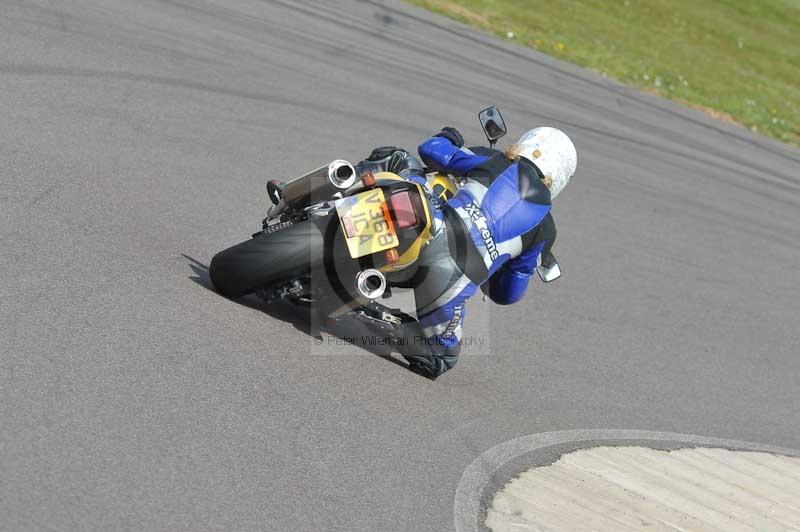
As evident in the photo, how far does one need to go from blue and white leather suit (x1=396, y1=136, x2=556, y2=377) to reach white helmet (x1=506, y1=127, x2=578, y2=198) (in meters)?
0.05

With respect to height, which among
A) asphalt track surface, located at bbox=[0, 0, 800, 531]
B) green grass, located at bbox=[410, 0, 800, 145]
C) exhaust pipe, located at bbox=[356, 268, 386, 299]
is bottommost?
asphalt track surface, located at bbox=[0, 0, 800, 531]

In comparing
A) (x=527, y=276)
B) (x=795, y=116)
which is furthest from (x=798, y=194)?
(x=527, y=276)

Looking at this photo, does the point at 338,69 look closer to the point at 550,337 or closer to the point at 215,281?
the point at 550,337

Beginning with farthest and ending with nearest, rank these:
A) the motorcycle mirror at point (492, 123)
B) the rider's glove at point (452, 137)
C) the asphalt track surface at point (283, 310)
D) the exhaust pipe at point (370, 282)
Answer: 1. the rider's glove at point (452, 137)
2. the motorcycle mirror at point (492, 123)
3. the exhaust pipe at point (370, 282)
4. the asphalt track surface at point (283, 310)

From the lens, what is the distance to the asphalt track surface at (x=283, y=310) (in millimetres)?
4176

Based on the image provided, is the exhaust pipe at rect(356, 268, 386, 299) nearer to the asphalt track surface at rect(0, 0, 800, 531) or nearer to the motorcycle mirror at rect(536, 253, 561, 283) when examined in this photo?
the asphalt track surface at rect(0, 0, 800, 531)

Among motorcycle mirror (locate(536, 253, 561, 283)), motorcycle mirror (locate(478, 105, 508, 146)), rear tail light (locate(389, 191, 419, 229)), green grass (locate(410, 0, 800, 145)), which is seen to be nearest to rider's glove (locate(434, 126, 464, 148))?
motorcycle mirror (locate(478, 105, 508, 146))

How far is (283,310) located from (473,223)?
1.22m

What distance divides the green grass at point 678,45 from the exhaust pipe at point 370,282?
40.4 ft

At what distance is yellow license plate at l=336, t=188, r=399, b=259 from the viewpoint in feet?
16.3

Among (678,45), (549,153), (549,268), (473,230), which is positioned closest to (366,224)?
(473,230)

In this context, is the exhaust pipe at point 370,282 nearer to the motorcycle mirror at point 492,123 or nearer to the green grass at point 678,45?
the motorcycle mirror at point 492,123

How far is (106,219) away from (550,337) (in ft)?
10.3

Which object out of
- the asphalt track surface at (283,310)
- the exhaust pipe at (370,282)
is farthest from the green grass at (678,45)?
the exhaust pipe at (370,282)
